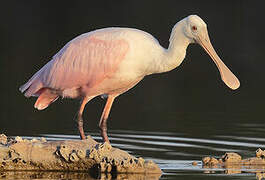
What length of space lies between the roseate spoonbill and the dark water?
0.61 meters

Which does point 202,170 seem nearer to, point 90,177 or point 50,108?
point 90,177

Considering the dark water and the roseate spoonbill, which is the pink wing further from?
the dark water

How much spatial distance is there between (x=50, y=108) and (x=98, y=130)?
2.52 metres

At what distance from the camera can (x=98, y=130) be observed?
50.7ft

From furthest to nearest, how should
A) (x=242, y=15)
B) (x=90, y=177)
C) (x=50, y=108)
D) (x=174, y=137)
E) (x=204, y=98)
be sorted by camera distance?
(x=242, y=15), (x=204, y=98), (x=50, y=108), (x=174, y=137), (x=90, y=177)

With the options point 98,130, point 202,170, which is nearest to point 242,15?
point 98,130

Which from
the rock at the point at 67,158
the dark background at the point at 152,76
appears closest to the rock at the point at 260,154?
the rock at the point at 67,158

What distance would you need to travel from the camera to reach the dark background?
642 inches

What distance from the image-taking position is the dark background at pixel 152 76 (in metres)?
16.3

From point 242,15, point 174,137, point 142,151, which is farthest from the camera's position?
point 242,15

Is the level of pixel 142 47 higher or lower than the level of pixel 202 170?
higher

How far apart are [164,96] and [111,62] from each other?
543 centimetres

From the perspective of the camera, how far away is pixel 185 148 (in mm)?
13609

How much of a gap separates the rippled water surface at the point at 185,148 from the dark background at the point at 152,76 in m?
0.53
